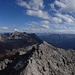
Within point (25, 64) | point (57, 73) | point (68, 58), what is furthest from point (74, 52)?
point (25, 64)

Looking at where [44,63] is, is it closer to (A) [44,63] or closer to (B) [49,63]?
(A) [44,63]

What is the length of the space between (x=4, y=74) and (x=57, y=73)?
1813 centimetres

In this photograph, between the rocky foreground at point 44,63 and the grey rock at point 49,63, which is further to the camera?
the grey rock at point 49,63

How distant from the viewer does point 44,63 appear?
58.3 meters

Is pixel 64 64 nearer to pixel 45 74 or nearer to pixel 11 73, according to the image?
pixel 45 74

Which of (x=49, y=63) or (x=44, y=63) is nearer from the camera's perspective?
(x=44, y=63)

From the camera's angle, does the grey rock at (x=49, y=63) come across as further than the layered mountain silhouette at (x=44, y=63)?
Yes

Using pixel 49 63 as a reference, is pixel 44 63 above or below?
above

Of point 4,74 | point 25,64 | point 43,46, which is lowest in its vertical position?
point 4,74

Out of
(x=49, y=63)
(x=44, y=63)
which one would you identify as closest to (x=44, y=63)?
(x=44, y=63)

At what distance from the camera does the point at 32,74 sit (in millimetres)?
51188

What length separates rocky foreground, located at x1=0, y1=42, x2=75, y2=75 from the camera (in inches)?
2114

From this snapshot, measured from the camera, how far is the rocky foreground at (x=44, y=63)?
53.7m

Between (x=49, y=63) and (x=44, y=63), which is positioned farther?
(x=49, y=63)
